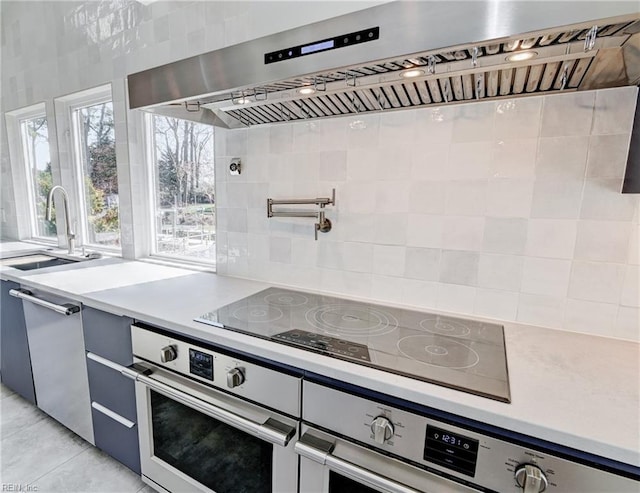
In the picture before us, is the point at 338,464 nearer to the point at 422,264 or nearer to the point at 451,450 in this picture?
the point at 451,450

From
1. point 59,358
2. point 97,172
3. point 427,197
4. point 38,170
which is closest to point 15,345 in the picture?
point 59,358

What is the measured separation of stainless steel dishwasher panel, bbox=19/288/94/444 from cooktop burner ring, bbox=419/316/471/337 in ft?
4.77

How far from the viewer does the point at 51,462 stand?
151 centimetres

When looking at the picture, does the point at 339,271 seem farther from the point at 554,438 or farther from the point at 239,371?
the point at 554,438

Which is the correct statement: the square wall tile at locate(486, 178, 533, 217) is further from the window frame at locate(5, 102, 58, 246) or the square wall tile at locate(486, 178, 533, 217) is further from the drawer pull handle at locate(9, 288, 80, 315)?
the window frame at locate(5, 102, 58, 246)

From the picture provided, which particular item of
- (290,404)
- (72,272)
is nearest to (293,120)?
(290,404)

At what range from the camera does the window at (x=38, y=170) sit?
271cm

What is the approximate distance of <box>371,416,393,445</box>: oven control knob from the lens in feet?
2.39

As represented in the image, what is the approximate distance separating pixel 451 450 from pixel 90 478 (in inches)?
65.0

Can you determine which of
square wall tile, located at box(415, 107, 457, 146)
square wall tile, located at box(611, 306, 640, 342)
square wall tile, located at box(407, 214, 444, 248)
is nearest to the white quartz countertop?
square wall tile, located at box(611, 306, 640, 342)

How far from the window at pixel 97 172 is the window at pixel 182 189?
0.40 metres

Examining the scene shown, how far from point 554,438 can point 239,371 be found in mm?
772

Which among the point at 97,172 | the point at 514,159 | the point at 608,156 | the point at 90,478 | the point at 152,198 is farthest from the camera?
the point at 97,172

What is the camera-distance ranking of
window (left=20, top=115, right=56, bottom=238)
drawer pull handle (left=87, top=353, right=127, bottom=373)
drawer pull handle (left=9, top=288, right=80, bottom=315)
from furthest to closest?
window (left=20, top=115, right=56, bottom=238) → drawer pull handle (left=9, top=288, right=80, bottom=315) → drawer pull handle (left=87, top=353, right=127, bottom=373)
